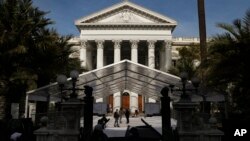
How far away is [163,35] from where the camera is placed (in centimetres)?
5928

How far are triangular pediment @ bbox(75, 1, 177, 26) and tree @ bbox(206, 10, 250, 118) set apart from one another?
3978 centimetres

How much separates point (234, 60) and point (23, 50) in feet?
35.5

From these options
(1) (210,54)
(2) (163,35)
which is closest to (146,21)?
(2) (163,35)

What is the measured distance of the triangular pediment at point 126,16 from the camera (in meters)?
58.8

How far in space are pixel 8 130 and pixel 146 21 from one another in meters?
47.4

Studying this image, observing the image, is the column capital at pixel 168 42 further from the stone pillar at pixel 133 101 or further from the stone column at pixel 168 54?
the stone pillar at pixel 133 101

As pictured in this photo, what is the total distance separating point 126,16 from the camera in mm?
59531

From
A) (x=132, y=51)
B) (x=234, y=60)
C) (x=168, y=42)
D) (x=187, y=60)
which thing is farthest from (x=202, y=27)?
(x=168, y=42)

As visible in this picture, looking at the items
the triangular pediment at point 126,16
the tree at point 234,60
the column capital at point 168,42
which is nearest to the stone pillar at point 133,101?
the column capital at point 168,42

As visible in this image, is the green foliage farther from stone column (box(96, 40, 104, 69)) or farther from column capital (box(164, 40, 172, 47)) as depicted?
stone column (box(96, 40, 104, 69))

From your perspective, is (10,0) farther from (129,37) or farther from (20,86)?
(129,37)

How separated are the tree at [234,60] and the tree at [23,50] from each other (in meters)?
9.35

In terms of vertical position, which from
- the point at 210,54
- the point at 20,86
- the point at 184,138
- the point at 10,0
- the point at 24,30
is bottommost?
the point at 184,138

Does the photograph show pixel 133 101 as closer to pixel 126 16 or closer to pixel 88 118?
pixel 126 16
